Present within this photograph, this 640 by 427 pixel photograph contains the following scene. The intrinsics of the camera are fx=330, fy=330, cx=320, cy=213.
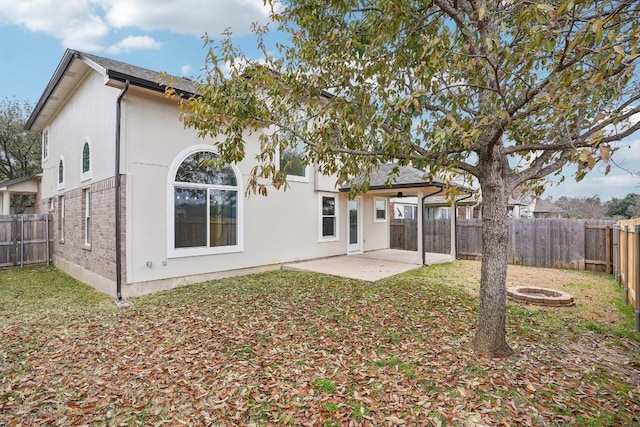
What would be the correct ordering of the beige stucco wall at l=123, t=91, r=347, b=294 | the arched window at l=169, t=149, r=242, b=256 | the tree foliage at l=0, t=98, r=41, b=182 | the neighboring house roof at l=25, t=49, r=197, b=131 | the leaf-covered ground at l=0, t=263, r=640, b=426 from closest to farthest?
the leaf-covered ground at l=0, t=263, r=640, b=426 < the neighboring house roof at l=25, t=49, r=197, b=131 < the beige stucco wall at l=123, t=91, r=347, b=294 < the arched window at l=169, t=149, r=242, b=256 < the tree foliage at l=0, t=98, r=41, b=182

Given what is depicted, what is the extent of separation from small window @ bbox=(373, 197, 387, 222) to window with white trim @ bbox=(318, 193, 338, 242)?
2.72 metres

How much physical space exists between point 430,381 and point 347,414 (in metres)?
1.14

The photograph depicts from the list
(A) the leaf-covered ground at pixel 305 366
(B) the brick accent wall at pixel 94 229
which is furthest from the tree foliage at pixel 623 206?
(B) the brick accent wall at pixel 94 229

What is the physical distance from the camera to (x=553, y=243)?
1138 cm

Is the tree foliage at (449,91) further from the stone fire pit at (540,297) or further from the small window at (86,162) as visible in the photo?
the small window at (86,162)

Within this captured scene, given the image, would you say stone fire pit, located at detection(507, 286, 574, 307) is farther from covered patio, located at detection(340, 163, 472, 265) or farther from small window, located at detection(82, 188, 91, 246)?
small window, located at detection(82, 188, 91, 246)

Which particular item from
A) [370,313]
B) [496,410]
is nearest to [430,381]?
[496,410]

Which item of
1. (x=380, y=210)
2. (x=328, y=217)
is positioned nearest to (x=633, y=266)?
(x=328, y=217)

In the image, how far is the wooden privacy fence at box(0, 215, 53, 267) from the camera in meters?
12.2

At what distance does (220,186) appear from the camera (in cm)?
895

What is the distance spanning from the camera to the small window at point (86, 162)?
924cm

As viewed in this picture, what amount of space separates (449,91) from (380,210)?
34.0ft

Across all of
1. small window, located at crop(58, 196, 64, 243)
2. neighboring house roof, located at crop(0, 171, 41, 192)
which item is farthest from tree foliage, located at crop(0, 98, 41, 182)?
small window, located at crop(58, 196, 64, 243)

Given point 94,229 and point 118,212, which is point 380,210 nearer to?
point 118,212
